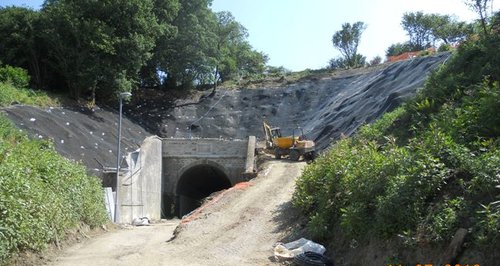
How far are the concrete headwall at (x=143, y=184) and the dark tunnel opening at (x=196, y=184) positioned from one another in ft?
7.11

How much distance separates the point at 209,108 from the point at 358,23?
2194 cm

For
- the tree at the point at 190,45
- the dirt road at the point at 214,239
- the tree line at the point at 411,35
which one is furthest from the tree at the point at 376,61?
the dirt road at the point at 214,239

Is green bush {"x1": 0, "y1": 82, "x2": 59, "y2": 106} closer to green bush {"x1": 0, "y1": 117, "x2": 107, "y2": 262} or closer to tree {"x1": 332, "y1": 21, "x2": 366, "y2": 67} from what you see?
green bush {"x1": 0, "y1": 117, "x2": 107, "y2": 262}

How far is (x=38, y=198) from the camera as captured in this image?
9.97 metres

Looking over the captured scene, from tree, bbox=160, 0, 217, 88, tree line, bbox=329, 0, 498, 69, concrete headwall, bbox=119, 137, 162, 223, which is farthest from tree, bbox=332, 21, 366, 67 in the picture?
concrete headwall, bbox=119, 137, 162, 223

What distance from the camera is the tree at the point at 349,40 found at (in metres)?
49.3

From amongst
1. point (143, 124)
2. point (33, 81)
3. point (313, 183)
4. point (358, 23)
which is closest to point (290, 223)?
point (313, 183)

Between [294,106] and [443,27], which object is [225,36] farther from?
[443,27]

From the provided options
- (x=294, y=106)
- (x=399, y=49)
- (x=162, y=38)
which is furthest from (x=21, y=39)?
(x=399, y=49)

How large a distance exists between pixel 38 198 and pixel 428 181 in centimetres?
760

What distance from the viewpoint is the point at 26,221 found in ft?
30.0

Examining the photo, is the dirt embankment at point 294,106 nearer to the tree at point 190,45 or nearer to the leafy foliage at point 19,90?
the tree at point 190,45

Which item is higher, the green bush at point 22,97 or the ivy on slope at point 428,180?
the green bush at point 22,97

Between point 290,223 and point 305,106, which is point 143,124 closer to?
point 305,106
